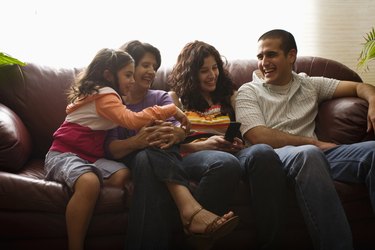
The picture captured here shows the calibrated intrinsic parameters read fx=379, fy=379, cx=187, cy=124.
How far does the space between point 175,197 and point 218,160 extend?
0.70 ft

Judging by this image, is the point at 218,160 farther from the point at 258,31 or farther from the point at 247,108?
the point at 258,31

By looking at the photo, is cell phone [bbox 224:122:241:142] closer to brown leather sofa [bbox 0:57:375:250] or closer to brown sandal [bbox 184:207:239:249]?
brown leather sofa [bbox 0:57:375:250]

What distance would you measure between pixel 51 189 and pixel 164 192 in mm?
417

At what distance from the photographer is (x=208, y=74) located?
188 cm

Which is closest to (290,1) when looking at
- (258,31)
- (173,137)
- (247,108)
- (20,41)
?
(258,31)

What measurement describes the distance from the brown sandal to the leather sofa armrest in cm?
82

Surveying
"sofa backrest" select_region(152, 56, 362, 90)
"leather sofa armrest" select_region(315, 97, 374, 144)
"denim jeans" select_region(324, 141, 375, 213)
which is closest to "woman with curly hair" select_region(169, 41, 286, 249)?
"sofa backrest" select_region(152, 56, 362, 90)

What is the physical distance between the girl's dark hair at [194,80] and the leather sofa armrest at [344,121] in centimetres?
47

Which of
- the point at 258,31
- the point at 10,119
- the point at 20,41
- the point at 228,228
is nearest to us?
the point at 228,228

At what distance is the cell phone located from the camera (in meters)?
1.63

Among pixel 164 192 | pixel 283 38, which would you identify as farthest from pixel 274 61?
pixel 164 192

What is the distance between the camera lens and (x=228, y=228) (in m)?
1.28

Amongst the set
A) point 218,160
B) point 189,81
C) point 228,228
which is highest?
point 189,81

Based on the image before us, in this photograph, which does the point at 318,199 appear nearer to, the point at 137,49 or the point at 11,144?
the point at 137,49
